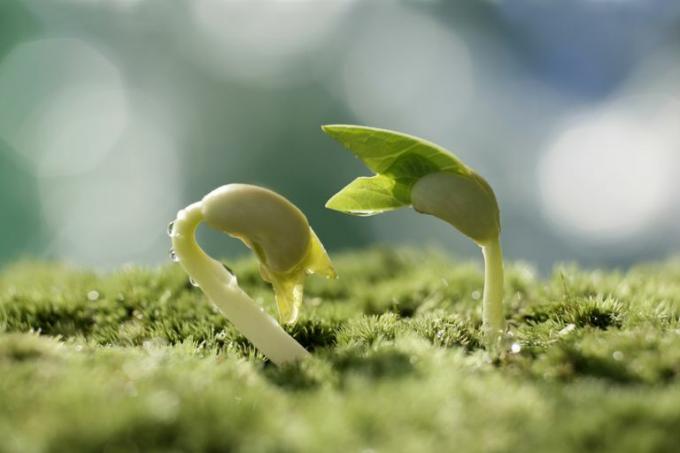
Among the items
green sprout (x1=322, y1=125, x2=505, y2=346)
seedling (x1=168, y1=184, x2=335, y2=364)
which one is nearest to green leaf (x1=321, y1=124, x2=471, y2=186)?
green sprout (x1=322, y1=125, x2=505, y2=346)

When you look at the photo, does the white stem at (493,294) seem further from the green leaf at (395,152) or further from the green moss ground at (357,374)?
the green leaf at (395,152)

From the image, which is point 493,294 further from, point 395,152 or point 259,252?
point 259,252

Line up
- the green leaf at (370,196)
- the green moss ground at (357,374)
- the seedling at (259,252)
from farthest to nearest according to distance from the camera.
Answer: the green leaf at (370,196) → the seedling at (259,252) → the green moss ground at (357,374)

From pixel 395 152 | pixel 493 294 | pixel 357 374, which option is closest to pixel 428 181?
pixel 395 152

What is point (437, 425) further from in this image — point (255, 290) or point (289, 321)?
point (255, 290)

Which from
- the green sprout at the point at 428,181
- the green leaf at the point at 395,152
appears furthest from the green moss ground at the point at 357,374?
the green leaf at the point at 395,152

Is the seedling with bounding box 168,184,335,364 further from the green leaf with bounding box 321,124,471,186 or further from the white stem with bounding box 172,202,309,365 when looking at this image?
the green leaf with bounding box 321,124,471,186

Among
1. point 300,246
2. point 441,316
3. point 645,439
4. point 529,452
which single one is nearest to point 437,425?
point 529,452
